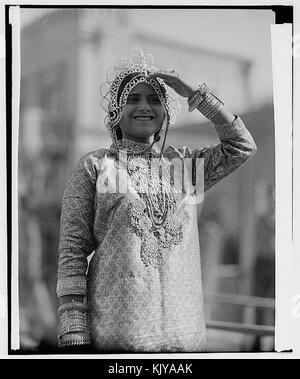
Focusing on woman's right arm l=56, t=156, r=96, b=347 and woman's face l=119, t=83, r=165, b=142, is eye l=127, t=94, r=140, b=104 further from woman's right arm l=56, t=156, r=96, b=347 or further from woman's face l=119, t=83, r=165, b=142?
woman's right arm l=56, t=156, r=96, b=347

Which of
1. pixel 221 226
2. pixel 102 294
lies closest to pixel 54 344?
pixel 102 294

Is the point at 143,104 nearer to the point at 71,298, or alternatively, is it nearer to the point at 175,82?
the point at 175,82

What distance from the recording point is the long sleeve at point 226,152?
221cm

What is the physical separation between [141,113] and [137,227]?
42 centimetres

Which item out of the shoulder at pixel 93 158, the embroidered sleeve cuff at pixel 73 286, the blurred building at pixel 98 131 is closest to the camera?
the embroidered sleeve cuff at pixel 73 286

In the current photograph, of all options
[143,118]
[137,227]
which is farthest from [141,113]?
[137,227]

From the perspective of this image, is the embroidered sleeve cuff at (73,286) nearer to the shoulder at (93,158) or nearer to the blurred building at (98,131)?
the blurred building at (98,131)

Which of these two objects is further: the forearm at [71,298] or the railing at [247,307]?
the railing at [247,307]

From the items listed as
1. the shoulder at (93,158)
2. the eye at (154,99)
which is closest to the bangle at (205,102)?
the eye at (154,99)

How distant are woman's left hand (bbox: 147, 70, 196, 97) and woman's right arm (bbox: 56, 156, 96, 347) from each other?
417 millimetres

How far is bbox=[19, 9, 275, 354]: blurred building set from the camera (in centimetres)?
236

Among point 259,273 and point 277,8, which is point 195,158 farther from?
point 277,8

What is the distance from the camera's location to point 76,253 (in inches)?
83.7
